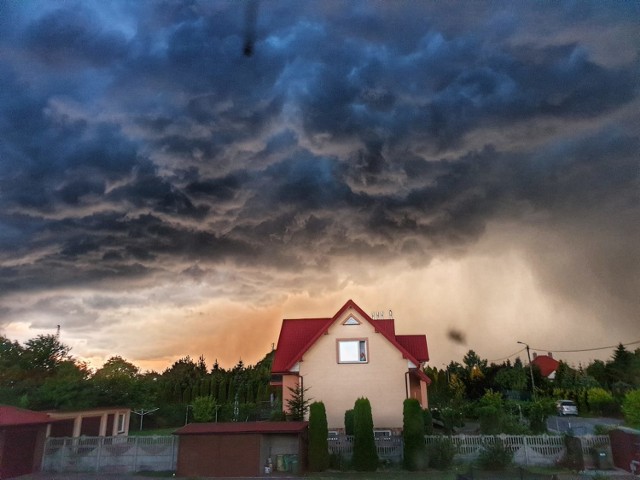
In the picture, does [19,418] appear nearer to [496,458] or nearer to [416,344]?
[496,458]

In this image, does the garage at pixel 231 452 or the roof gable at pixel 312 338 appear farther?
the roof gable at pixel 312 338

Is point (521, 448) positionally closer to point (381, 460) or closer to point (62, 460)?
point (381, 460)

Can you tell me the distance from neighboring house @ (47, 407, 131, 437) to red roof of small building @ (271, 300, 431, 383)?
13958mm

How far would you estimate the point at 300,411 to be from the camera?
29453 millimetres

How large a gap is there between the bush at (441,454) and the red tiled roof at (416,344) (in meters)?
13.0

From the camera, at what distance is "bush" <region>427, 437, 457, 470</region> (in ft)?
79.7

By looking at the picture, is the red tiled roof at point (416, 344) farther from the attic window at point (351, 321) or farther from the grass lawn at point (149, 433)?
the grass lawn at point (149, 433)

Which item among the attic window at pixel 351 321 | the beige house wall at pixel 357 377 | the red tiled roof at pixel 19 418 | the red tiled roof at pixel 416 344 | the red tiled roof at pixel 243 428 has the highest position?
the attic window at pixel 351 321

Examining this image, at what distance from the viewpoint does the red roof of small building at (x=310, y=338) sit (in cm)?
3300

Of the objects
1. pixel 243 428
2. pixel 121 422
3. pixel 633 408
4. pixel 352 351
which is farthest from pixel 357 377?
pixel 121 422

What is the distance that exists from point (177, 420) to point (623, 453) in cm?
4415

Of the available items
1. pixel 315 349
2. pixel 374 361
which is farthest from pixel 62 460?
pixel 374 361

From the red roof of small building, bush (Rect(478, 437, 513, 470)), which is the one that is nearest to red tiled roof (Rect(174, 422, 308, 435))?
the red roof of small building

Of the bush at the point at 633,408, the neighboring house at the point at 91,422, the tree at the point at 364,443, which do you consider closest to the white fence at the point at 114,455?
the neighboring house at the point at 91,422
